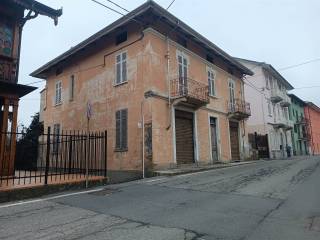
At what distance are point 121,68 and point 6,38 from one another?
5.79 m

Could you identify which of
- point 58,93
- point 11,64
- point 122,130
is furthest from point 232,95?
point 11,64

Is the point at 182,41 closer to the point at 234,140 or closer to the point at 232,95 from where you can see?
the point at 232,95

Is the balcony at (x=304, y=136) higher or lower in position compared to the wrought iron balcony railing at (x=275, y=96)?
lower

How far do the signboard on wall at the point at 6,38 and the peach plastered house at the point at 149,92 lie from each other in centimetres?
368

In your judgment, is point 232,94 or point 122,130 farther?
point 232,94

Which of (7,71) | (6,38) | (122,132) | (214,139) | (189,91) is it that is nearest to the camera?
(7,71)

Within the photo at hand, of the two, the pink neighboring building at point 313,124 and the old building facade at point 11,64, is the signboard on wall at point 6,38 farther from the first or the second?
the pink neighboring building at point 313,124

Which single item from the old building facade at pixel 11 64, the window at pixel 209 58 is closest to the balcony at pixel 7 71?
the old building facade at pixel 11 64

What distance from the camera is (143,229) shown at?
4.98m

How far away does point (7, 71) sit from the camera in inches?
436

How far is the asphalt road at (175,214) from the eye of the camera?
480 cm

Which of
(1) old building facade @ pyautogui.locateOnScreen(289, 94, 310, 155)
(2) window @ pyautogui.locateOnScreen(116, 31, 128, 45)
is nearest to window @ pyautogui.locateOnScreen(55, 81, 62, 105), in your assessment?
(2) window @ pyautogui.locateOnScreen(116, 31, 128, 45)

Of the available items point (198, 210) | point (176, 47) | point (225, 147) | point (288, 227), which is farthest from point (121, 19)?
point (288, 227)

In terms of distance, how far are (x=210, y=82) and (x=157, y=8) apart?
6.77 m
